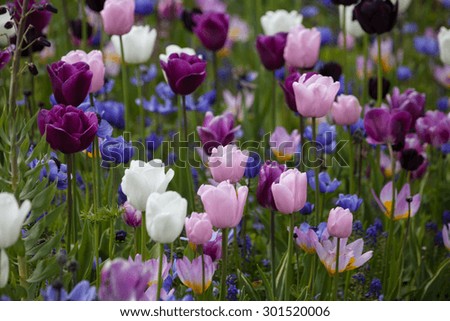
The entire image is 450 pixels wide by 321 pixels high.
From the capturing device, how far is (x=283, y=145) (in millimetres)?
2646

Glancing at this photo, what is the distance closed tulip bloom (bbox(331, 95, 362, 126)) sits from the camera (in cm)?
246

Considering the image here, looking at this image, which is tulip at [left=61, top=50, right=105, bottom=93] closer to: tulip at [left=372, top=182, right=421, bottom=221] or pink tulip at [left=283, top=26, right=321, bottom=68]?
pink tulip at [left=283, top=26, right=321, bottom=68]

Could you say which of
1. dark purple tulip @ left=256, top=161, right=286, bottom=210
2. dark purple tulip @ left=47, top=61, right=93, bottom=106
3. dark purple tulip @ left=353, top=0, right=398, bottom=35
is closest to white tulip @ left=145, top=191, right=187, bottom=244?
dark purple tulip @ left=256, top=161, right=286, bottom=210

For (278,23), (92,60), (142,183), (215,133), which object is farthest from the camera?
(278,23)

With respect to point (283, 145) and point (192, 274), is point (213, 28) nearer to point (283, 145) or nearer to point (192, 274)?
point (283, 145)

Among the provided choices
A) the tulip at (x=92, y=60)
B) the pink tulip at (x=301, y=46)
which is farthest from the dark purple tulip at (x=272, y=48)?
the tulip at (x=92, y=60)

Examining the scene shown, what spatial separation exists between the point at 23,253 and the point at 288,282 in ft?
2.14

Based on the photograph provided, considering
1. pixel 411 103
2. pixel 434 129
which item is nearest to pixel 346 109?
pixel 411 103

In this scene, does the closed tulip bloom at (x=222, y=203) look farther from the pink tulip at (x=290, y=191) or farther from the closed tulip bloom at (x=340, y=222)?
the closed tulip bloom at (x=340, y=222)

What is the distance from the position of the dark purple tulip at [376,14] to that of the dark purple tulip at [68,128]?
0.96 metres

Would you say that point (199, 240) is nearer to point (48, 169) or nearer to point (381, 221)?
point (48, 169)

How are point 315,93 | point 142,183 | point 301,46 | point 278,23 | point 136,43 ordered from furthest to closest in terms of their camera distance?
point 278,23, point 136,43, point 301,46, point 315,93, point 142,183

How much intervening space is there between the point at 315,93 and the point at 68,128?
61 cm

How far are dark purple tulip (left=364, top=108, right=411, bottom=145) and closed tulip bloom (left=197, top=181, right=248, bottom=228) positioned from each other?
637 millimetres
